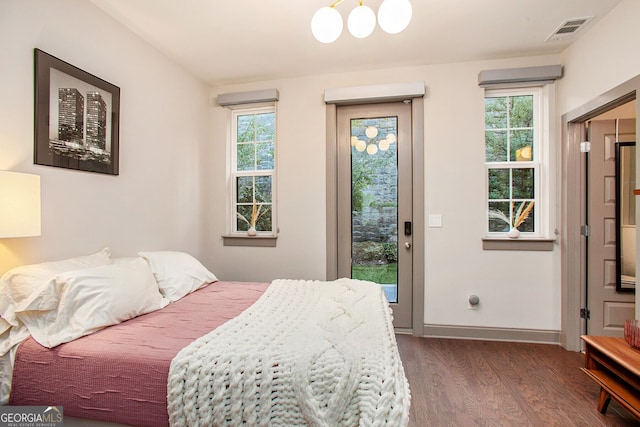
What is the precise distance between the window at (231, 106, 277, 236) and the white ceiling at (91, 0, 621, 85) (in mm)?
484

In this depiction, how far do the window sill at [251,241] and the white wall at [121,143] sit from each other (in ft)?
1.00

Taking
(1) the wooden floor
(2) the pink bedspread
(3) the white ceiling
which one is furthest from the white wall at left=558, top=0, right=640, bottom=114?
(2) the pink bedspread

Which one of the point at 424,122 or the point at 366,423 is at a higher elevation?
the point at 424,122

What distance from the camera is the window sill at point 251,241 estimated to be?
3.22 m

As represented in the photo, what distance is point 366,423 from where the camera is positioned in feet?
3.09

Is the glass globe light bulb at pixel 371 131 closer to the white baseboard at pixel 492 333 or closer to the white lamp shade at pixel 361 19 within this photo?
the white lamp shade at pixel 361 19

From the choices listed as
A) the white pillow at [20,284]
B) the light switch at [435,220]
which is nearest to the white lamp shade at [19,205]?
the white pillow at [20,284]

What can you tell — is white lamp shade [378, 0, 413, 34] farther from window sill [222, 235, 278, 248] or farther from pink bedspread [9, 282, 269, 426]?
window sill [222, 235, 278, 248]

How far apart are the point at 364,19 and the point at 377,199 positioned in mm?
1842

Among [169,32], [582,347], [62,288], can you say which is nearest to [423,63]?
[169,32]

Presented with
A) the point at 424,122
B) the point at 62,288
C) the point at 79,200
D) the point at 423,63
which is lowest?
the point at 62,288

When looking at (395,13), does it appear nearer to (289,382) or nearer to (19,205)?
(289,382)

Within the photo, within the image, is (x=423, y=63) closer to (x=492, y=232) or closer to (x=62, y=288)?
(x=492, y=232)

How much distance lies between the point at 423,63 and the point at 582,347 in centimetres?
300
